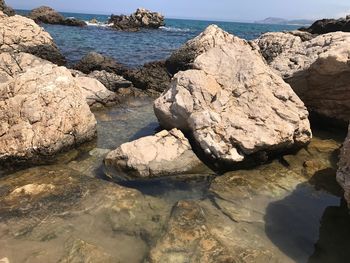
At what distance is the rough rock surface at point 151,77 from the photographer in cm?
1453

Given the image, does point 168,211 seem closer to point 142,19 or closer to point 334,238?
point 334,238

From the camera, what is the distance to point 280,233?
5680mm

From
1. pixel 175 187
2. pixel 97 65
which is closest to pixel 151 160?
pixel 175 187

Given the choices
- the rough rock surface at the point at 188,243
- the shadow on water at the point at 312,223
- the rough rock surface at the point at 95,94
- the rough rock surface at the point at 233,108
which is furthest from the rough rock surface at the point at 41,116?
the shadow on water at the point at 312,223

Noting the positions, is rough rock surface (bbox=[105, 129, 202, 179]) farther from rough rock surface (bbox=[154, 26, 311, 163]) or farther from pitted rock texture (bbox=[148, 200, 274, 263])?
pitted rock texture (bbox=[148, 200, 274, 263])

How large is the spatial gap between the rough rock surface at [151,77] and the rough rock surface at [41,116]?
223 inches

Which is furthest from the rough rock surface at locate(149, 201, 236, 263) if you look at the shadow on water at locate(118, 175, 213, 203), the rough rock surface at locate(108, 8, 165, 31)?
the rough rock surface at locate(108, 8, 165, 31)

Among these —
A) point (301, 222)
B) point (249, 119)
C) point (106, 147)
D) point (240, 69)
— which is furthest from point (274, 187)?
point (106, 147)

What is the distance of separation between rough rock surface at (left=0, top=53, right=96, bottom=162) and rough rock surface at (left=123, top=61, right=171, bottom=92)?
18.6 feet

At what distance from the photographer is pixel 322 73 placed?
367 inches

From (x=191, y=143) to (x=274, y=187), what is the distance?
1934 mm

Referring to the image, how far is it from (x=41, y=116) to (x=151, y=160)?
2.61 m

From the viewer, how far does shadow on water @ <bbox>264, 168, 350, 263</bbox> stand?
17.3 ft

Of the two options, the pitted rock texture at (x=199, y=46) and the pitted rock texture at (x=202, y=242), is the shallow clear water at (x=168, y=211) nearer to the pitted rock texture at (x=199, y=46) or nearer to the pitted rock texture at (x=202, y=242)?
the pitted rock texture at (x=202, y=242)
